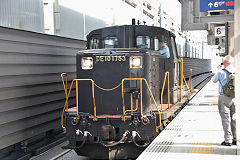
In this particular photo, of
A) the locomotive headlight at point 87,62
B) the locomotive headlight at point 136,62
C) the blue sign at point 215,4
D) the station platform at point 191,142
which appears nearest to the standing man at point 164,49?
the locomotive headlight at point 136,62

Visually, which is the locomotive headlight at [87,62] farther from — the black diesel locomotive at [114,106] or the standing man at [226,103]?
the standing man at [226,103]

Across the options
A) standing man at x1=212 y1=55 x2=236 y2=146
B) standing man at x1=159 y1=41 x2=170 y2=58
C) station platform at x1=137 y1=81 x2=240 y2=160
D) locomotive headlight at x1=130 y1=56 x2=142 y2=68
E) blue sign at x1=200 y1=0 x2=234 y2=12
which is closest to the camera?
station platform at x1=137 y1=81 x2=240 y2=160

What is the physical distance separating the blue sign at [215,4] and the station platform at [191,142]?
5040 mm

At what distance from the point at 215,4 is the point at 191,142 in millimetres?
7675

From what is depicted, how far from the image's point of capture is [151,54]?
5492 millimetres

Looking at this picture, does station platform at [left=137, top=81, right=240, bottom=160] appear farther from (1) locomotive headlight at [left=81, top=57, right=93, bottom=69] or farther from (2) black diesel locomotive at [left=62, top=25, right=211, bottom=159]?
(1) locomotive headlight at [left=81, top=57, right=93, bottom=69]

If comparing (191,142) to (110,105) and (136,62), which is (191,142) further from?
(136,62)

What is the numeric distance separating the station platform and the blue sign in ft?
16.5

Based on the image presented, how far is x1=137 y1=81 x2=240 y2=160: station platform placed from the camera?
14.0 feet

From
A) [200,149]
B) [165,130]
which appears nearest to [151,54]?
[165,130]

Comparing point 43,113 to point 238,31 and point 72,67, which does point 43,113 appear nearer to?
point 72,67

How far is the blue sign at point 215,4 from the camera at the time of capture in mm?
10828

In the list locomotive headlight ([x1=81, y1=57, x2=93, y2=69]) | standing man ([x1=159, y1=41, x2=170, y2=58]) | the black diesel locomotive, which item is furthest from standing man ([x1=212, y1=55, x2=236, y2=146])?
locomotive headlight ([x1=81, y1=57, x2=93, y2=69])

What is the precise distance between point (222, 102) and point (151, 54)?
1453mm
